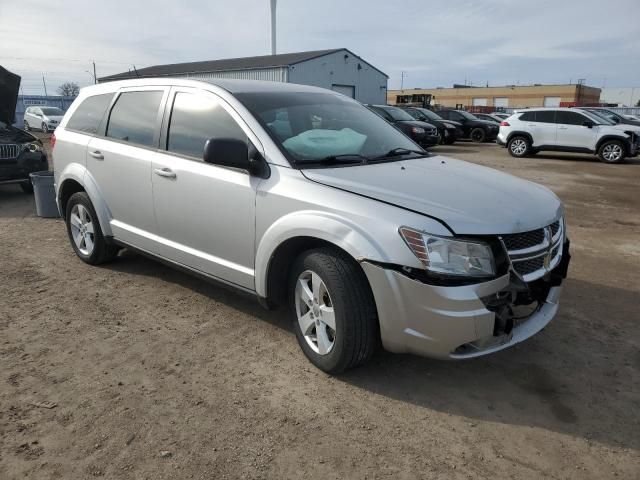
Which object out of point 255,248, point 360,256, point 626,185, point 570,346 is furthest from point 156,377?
point 626,185

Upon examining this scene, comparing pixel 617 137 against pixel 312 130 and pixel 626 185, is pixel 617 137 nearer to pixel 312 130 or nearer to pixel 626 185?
pixel 626 185

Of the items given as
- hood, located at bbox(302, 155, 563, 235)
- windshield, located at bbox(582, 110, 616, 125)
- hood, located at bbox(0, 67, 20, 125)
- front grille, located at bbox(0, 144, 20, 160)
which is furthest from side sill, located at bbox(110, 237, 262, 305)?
windshield, located at bbox(582, 110, 616, 125)

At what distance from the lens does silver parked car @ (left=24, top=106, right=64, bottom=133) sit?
990 inches

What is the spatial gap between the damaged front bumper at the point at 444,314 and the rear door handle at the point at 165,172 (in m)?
1.87

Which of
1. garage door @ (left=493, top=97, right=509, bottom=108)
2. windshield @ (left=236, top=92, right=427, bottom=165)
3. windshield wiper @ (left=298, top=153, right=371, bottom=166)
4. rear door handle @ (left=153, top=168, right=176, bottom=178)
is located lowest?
rear door handle @ (left=153, top=168, right=176, bottom=178)

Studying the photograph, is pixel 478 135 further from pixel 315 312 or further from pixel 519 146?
pixel 315 312

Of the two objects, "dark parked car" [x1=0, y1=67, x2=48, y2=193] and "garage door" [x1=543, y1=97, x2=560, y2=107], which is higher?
"garage door" [x1=543, y1=97, x2=560, y2=107]

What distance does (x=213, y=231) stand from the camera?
11.8 feet

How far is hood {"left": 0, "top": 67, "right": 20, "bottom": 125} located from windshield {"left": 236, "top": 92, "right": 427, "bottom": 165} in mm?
7134

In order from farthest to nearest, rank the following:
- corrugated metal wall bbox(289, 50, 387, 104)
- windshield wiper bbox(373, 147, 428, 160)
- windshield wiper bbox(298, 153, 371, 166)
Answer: corrugated metal wall bbox(289, 50, 387, 104)
windshield wiper bbox(373, 147, 428, 160)
windshield wiper bbox(298, 153, 371, 166)

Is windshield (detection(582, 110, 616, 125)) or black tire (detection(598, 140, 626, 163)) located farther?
windshield (detection(582, 110, 616, 125))

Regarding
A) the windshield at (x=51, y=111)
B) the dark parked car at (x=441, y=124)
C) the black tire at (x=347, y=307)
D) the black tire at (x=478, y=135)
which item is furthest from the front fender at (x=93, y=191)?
the windshield at (x=51, y=111)

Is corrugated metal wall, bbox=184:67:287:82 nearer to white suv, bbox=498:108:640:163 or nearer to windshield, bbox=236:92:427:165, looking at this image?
white suv, bbox=498:108:640:163

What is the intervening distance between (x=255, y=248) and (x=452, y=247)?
4.36 feet
